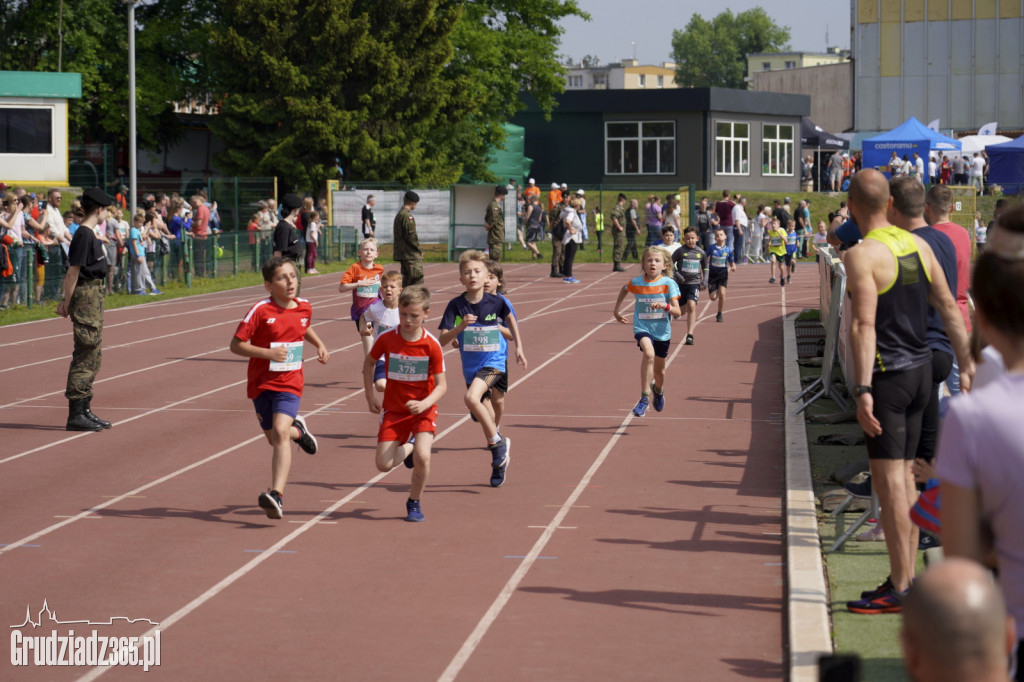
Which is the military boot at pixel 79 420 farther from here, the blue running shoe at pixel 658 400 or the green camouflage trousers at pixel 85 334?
the blue running shoe at pixel 658 400

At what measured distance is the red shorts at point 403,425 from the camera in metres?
8.73

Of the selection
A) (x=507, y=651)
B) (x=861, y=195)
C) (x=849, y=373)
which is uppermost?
Answer: (x=861, y=195)

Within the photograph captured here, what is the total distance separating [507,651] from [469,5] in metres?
48.8

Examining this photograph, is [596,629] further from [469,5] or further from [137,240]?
[469,5]

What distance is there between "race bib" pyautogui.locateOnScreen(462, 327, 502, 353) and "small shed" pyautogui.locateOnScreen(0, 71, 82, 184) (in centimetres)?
3425

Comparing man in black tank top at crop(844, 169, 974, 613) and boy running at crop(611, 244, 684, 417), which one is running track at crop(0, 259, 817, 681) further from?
man in black tank top at crop(844, 169, 974, 613)

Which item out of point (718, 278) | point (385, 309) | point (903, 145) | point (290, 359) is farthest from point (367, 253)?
point (903, 145)

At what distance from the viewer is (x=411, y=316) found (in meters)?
8.77

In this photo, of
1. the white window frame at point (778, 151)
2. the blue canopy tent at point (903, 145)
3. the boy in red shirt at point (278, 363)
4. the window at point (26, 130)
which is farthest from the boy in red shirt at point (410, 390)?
the white window frame at point (778, 151)

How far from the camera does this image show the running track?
628 centimetres

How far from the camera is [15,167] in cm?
4081

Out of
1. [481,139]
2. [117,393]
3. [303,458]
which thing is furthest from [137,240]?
[481,139]

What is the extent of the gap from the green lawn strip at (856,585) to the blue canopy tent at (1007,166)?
136ft

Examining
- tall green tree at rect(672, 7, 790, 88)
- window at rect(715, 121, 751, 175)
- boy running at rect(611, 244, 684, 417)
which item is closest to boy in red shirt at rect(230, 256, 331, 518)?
boy running at rect(611, 244, 684, 417)
